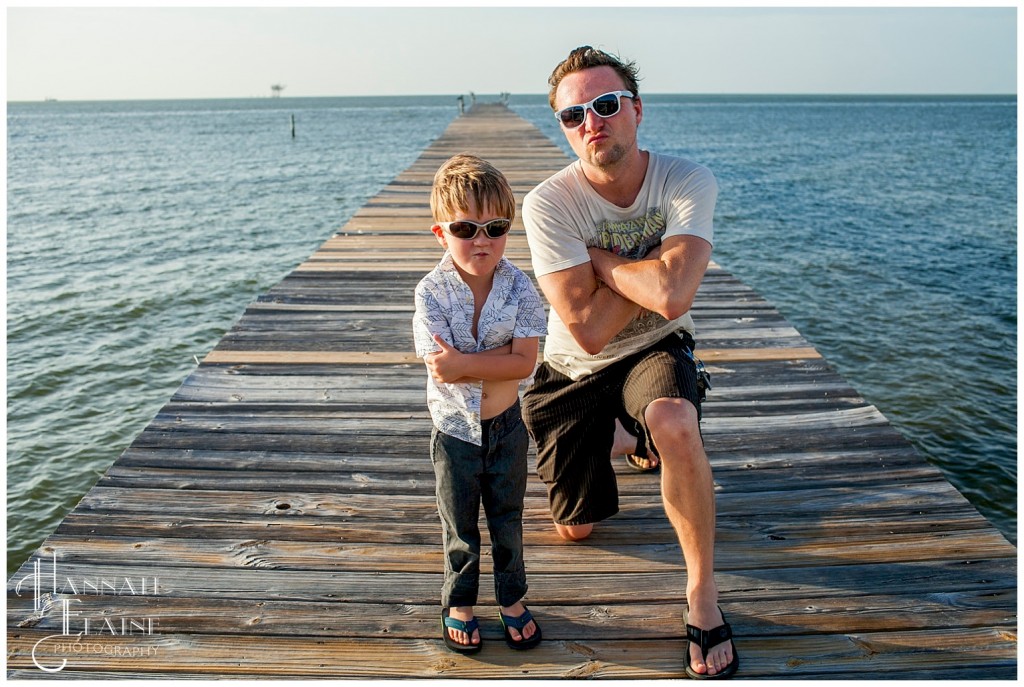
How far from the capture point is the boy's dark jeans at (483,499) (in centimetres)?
243

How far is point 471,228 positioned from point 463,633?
3.97 feet

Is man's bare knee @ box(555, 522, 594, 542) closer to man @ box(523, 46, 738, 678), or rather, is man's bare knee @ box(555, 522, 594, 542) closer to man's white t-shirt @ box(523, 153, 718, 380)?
man @ box(523, 46, 738, 678)

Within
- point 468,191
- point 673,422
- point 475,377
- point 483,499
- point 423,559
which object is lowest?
point 423,559

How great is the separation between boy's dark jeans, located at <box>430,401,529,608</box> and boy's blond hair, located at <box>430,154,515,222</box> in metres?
0.63

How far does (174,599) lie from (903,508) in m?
2.67

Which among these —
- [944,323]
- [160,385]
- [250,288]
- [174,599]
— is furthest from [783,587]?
[250,288]

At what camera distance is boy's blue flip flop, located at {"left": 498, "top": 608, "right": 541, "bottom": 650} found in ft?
7.94

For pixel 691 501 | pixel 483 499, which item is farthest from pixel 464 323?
pixel 691 501

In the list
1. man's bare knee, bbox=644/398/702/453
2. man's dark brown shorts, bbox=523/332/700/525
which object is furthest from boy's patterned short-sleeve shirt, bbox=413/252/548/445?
man's dark brown shorts, bbox=523/332/700/525

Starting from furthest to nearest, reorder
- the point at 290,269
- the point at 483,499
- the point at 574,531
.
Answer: the point at 290,269 < the point at 574,531 < the point at 483,499

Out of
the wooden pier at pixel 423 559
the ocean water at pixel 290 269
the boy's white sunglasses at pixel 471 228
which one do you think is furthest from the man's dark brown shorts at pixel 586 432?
the ocean water at pixel 290 269

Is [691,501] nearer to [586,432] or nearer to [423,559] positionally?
[586,432]

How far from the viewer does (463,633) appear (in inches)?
95.3

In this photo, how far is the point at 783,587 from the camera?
2689 millimetres
